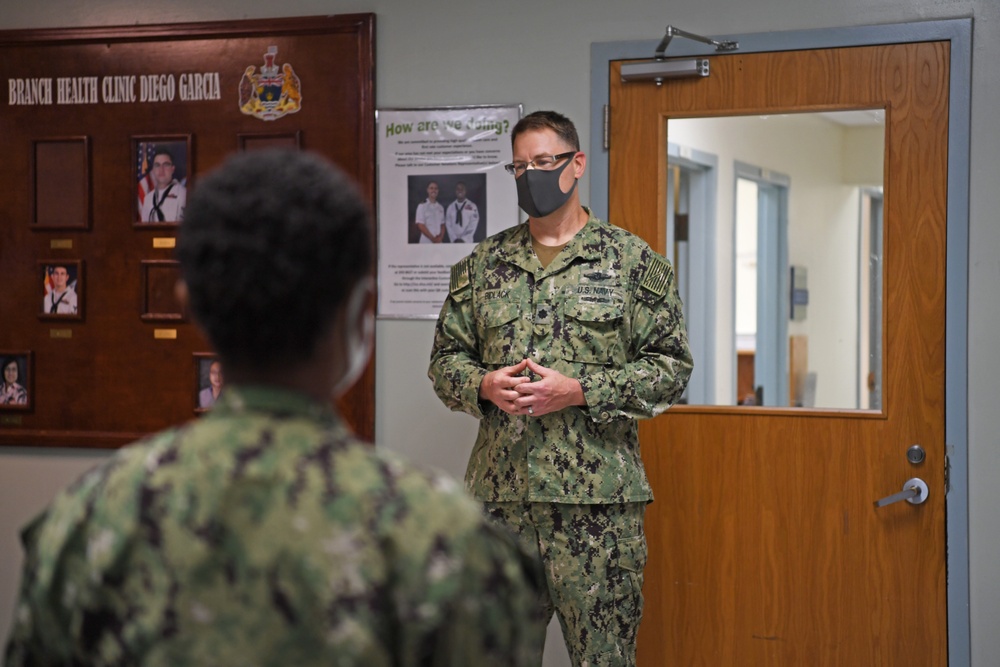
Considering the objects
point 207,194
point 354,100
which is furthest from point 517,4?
point 207,194

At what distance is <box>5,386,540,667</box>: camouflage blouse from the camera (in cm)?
91

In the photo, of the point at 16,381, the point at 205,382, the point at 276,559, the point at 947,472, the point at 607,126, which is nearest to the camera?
the point at 276,559

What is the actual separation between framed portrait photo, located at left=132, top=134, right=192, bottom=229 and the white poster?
0.68 m

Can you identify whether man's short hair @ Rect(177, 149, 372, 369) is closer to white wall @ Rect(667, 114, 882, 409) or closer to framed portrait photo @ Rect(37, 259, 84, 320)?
white wall @ Rect(667, 114, 882, 409)

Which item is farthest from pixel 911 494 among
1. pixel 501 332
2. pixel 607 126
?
pixel 607 126

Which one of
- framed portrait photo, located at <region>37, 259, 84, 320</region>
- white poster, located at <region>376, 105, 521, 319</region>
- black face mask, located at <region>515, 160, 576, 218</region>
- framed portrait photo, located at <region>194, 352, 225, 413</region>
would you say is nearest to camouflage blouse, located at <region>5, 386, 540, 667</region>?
black face mask, located at <region>515, 160, 576, 218</region>

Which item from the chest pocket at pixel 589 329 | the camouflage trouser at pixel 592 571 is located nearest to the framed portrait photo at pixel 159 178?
the chest pocket at pixel 589 329

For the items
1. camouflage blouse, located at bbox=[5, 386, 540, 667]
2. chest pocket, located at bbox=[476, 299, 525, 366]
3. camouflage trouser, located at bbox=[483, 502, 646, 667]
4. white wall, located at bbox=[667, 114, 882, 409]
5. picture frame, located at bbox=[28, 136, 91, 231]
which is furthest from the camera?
picture frame, located at bbox=[28, 136, 91, 231]

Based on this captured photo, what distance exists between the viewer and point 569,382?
252 cm

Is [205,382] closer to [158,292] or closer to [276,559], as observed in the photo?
[158,292]

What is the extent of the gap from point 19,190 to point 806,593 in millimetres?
2844

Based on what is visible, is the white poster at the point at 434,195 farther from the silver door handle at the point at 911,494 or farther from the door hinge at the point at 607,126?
the silver door handle at the point at 911,494

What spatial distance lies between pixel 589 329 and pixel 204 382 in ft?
4.81

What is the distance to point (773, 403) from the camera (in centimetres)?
312
